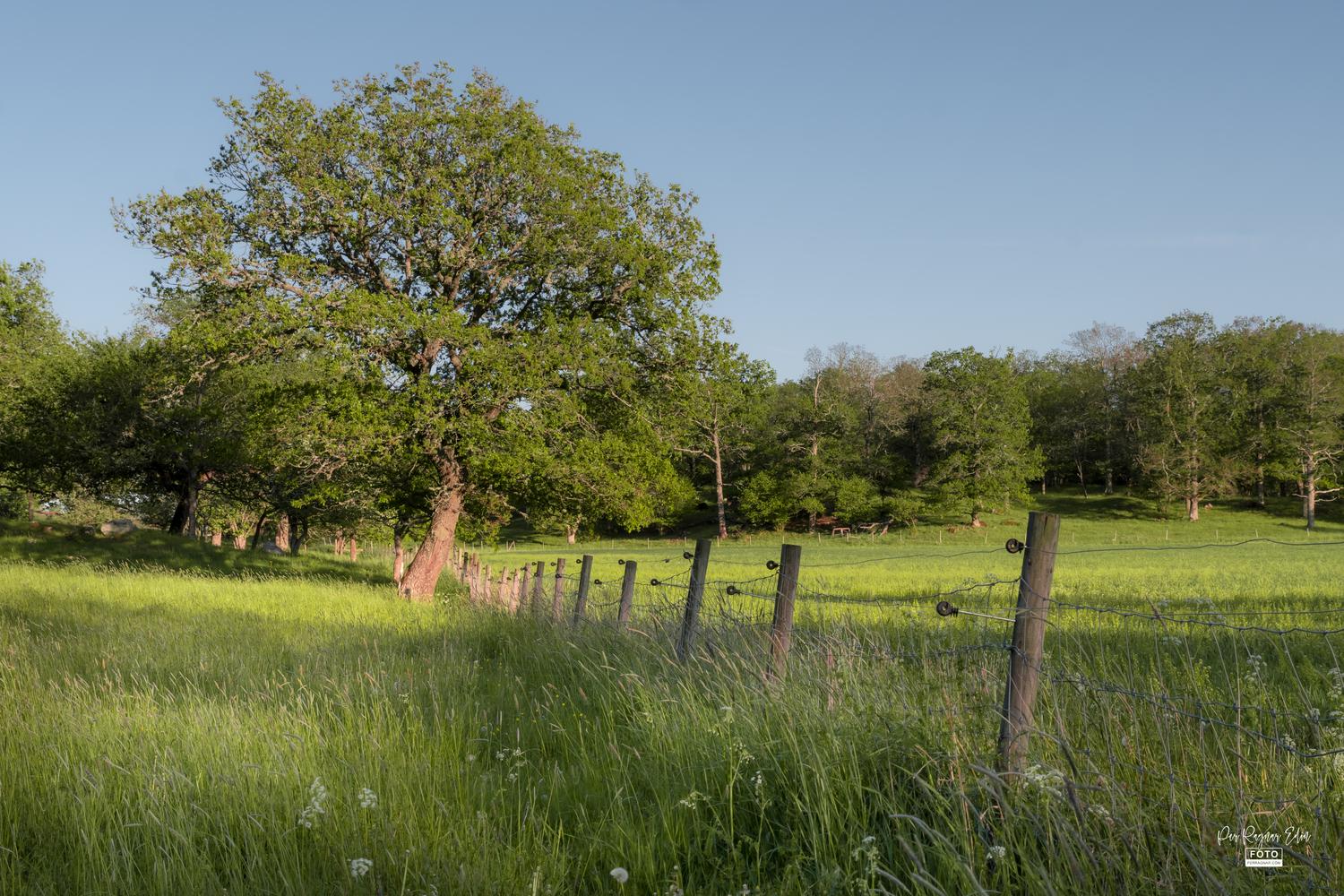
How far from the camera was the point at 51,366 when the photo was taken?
107 feet

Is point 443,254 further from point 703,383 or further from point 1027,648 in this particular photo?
point 1027,648

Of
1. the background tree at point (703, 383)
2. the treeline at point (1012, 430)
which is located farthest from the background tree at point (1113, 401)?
the background tree at point (703, 383)

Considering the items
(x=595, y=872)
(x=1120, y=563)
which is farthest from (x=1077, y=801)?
Result: (x=1120, y=563)

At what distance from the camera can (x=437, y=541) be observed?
20.5 meters

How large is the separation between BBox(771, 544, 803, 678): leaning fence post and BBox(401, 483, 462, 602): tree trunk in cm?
1550

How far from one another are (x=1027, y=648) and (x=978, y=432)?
6518cm

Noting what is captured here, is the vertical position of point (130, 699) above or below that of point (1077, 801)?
below

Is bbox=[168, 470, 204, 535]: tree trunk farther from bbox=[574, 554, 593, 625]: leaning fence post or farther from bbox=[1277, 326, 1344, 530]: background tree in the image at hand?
bbox=[1277, 326, 1344, 530]: background tree

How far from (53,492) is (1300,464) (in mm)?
80750

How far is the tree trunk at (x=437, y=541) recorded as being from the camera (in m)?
20.0

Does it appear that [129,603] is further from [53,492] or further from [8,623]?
[53,492]

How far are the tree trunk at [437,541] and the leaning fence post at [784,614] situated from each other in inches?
610

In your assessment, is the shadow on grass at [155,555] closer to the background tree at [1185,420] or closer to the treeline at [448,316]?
the treeline at [448,316]

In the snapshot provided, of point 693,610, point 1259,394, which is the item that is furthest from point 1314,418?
point 693,610
